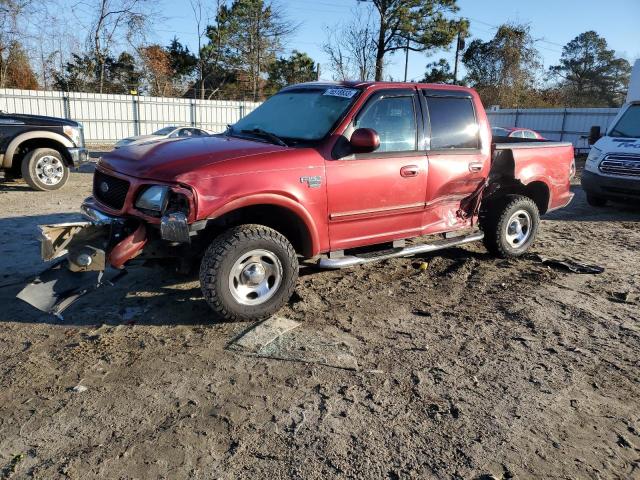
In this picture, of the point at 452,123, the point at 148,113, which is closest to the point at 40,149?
Result: the point at 452,123

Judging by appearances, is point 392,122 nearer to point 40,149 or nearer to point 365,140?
point 365,140

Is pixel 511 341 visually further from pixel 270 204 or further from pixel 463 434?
pixel 270 204

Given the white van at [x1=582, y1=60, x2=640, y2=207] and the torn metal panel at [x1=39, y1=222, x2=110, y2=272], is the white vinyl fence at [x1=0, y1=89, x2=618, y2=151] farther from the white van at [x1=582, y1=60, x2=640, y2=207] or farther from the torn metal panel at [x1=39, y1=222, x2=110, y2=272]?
the torn metal panel at [x1=39, y1=222, x2=110, y2=272]

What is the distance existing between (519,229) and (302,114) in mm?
3223

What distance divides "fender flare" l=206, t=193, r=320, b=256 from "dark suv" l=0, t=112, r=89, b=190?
7.50m

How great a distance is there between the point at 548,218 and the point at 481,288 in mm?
4876

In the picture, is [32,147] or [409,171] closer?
[409,171]

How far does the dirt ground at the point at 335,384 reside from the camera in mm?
2686

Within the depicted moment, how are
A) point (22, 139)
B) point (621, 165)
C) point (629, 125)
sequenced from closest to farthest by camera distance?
1. point (22, 139)
2. point (621, 165)
3. point (629, 125)

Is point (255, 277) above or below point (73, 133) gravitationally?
below

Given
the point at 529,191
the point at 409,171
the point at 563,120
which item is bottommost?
the point at 529,191

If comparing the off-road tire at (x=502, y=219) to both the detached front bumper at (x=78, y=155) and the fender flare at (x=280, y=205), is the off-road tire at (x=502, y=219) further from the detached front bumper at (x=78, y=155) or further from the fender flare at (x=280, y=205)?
the detached front bumper at (x=78, y=155)

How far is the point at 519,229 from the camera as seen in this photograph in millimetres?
6496

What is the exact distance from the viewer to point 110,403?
10.3 ft
